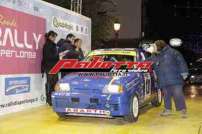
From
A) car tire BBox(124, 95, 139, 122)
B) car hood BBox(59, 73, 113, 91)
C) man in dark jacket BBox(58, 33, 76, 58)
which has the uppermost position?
man in dark jacket BBox(58, 33, 76, 58)

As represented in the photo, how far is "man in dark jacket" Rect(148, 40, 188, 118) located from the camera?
10969mm

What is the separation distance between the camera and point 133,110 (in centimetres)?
1012

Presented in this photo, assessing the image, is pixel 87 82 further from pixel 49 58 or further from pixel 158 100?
pixel 158 100

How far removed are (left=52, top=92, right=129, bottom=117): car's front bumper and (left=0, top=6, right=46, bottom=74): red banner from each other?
1.90 m

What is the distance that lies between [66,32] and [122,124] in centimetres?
570

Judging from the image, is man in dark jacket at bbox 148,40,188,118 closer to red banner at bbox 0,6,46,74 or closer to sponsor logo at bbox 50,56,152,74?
sponsor logo at bbox 50,56,152,74

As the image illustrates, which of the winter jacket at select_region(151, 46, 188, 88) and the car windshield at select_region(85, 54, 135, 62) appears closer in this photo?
the winter jacket at select_region(151, 46, 188, 88)

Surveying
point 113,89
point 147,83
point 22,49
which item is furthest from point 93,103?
point 22,49

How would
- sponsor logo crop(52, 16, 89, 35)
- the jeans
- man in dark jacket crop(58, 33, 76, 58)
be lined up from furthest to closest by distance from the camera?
1. sponsor logo crop(52, 16, 89, 35)
2. man in dark jacket crop(58, 33, 76, 58)
3. the jeans

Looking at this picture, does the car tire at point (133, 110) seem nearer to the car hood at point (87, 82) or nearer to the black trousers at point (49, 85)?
the car hood at point (87, 82)

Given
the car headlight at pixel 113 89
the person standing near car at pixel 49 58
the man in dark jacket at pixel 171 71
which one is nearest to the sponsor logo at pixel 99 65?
the man in dark jacket at pixel 171 71

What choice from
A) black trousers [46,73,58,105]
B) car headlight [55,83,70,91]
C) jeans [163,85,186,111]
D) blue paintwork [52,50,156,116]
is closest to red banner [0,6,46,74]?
black trousers [46,73,58,105]

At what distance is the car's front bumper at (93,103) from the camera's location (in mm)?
9656

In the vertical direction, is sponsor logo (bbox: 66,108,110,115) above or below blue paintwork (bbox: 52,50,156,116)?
below
